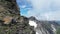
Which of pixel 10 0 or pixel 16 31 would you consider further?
pixel 10 0

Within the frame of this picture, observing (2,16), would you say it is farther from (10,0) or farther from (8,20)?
(10,0)

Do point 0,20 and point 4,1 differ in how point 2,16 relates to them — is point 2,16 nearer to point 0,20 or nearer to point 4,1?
point 0,20

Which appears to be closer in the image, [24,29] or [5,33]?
[5,33]

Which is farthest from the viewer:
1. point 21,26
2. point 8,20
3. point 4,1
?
point 4,1

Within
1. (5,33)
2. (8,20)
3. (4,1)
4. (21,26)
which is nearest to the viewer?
(5,33)

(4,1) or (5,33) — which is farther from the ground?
(4,1)

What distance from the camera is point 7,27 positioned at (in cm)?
3688

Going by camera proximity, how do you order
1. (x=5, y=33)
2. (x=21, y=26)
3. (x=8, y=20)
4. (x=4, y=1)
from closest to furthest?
(x=5, y=33) → (x=8, y=20) → (x=21, y=26) → (x=4, y=1)

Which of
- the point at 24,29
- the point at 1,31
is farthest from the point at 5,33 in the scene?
the point at 24,29

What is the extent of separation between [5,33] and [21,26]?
17.9ft

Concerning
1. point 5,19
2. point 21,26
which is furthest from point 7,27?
point 21,26

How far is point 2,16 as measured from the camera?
122 ft

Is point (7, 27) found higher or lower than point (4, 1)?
lower

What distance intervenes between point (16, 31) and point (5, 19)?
2.63m
